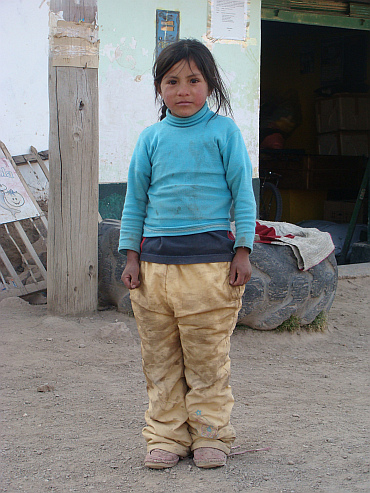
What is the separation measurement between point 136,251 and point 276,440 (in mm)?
1000

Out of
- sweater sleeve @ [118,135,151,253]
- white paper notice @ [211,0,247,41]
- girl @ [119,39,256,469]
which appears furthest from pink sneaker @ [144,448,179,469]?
white paper notice @ [211,0,247,41]

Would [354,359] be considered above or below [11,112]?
below

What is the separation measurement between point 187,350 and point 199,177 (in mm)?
635

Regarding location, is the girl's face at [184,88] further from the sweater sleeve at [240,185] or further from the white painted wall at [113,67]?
the white painted wall at [113,67]

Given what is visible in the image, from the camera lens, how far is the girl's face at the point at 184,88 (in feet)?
6.55

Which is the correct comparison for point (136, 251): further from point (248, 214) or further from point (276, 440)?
point (276, 440)

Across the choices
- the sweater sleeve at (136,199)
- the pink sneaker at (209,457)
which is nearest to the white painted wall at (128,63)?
the sweater sleeve at (136,199)

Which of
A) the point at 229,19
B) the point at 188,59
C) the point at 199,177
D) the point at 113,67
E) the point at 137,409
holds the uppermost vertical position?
the point at 229,19

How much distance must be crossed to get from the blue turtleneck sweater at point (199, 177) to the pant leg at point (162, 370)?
220mm

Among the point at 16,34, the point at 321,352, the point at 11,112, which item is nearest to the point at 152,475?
the point at 321,352

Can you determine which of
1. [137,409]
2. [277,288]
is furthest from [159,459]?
[277,288]

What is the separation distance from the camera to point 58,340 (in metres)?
3.47

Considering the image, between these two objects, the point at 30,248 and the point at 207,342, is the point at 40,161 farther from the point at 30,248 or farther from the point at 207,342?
the point at 207,342

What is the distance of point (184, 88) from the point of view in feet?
6.57
